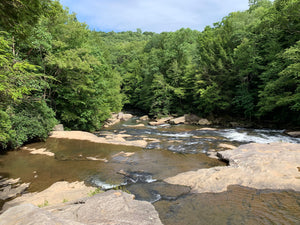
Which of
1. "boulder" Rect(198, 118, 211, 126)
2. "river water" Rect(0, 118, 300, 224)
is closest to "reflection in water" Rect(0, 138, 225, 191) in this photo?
"river water" Rect(0, 118, 300, 224)

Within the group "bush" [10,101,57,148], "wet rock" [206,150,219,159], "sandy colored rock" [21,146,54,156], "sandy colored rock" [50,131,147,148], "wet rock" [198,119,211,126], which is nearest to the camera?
"wet rock" [206,150,219,159]

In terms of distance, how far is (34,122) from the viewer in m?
12.1

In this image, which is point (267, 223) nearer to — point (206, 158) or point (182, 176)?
point (182, 176)

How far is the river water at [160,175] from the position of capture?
4613mm

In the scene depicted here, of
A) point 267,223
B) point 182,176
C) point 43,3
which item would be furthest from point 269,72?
point 43,3

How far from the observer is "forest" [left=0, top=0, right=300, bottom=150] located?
235 inches

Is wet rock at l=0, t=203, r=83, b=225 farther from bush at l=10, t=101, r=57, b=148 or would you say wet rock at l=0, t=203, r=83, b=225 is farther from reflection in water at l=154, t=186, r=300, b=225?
bush at l=10, t=101, r=57, b=148

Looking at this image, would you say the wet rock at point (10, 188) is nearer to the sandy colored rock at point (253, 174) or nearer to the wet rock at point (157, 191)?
the wet rock at point (157, 191)

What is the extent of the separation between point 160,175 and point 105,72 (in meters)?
19.1

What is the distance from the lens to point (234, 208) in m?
4.84

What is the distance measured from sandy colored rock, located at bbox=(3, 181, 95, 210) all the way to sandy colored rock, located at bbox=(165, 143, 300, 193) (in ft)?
10.5

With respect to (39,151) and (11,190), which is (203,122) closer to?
(39,151)

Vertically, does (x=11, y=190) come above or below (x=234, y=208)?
below

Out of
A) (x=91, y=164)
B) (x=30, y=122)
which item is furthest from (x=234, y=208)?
(x=30, y=122)
